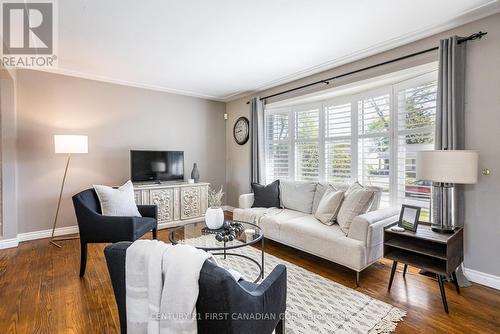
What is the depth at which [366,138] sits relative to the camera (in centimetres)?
342

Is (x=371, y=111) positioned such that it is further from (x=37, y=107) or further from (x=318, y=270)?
(x=37, y=107)

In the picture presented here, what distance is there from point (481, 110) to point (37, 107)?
546cm

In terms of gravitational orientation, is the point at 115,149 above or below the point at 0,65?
below

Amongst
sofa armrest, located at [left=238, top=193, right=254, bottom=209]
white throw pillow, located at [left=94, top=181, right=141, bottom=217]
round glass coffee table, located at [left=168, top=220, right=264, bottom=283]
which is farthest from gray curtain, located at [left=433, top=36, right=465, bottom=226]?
white throw pillow, located at [left=94, top=181, right=141, bottom=217]

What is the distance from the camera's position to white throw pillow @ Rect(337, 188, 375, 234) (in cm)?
268

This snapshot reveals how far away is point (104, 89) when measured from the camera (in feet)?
13.7

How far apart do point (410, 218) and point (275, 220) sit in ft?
4.96

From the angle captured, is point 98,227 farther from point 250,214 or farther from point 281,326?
point 281,326

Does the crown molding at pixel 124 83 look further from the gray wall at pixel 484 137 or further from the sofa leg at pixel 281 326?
the sofa leg at pixel 281 326

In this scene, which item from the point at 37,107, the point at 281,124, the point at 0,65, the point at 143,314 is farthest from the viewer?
the point at 281,124

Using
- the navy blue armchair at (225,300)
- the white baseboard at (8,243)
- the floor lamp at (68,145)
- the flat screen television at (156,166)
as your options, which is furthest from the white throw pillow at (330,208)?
the white baseboard at (8,243)

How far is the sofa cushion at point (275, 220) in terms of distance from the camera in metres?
3.23

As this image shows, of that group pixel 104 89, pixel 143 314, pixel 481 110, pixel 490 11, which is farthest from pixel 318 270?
pixel 104 89

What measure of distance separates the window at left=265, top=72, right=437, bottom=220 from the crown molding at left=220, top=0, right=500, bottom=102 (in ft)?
1.46
